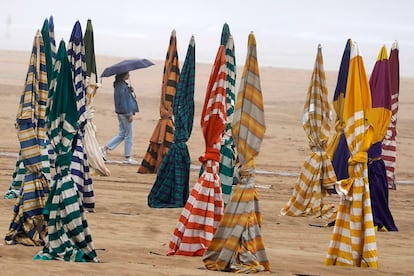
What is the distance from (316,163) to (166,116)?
3.85m

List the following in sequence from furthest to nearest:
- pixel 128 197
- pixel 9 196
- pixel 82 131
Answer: pixel 128 197
pixel 9 196
pixel 82 131

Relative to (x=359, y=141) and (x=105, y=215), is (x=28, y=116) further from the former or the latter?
(x=359, y=141)

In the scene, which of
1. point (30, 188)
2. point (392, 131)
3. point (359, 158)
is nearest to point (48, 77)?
point (30, 188)

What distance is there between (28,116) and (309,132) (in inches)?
171

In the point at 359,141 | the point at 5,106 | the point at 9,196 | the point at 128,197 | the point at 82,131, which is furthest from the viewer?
the point at 5,106

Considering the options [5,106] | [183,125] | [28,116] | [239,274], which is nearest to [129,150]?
[183,125]

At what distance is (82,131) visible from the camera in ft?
43.1

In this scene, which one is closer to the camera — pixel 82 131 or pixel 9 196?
pixel 82 131

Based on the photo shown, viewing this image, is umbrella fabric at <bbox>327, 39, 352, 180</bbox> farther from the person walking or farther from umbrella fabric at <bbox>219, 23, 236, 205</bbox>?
the person walking

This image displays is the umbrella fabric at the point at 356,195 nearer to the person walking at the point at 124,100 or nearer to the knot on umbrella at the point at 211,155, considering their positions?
Answer: the knot on umbrella at the point at 211,155

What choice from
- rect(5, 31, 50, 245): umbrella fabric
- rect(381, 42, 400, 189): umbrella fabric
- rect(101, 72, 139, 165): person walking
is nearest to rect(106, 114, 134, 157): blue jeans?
rect(101, 72, 139, 165): person walking

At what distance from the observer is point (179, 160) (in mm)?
13875

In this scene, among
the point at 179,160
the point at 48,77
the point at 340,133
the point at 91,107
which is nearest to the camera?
the point at 48,77

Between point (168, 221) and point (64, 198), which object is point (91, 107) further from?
point (64, 198)
